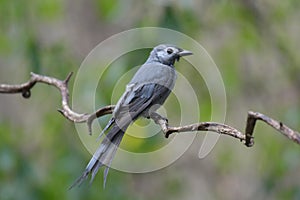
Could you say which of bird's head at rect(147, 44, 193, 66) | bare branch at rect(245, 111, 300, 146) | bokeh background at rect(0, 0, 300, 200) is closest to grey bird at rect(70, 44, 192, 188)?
bird's head at rect(147, 44, 193, 66)

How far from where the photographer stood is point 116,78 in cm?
350

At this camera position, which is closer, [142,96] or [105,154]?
[105,154]

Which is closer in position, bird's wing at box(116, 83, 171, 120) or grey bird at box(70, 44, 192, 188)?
grey bird at box(70, 44, 192, 188)

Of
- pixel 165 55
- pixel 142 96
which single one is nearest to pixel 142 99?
pixel 142 96

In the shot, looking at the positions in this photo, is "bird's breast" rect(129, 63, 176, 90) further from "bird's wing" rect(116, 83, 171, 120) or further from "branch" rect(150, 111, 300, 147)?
"branch" rect(150, 111, 300, 147)

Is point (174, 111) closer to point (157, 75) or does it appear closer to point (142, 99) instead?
point (157, 75)

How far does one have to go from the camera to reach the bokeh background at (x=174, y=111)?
374cm

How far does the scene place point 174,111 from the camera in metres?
4.50

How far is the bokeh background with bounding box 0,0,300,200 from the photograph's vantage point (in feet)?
12.3

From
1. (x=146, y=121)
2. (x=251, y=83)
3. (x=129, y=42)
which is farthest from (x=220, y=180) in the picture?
(x=146, y=121)

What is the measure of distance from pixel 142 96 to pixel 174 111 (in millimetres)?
2615

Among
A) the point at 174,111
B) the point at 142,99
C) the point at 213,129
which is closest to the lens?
the point at 213,129

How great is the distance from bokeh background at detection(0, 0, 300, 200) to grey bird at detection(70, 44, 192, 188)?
123cm

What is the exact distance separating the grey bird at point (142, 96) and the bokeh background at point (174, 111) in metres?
1.23
